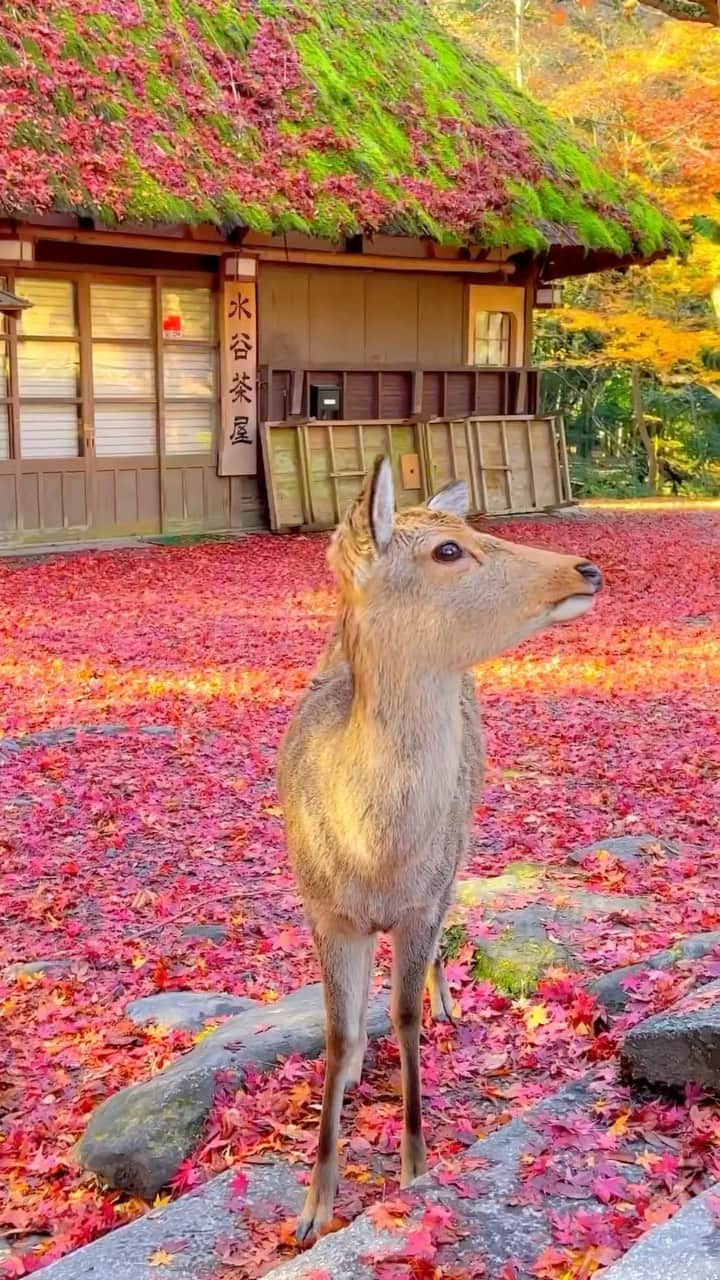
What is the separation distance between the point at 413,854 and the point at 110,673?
6625mm

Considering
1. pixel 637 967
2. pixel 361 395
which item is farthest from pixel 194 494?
pixel 637 967

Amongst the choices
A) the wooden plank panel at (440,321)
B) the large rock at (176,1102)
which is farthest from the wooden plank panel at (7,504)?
the large rock at (176,1102)

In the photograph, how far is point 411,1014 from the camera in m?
3.22

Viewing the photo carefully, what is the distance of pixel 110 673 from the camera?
935 centimetres

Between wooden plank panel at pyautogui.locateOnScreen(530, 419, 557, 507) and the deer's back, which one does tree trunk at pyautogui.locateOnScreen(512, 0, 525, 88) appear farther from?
the deer's back

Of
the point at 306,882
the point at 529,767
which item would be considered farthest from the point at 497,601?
the point at 529,767

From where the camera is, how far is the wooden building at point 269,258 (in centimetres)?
1452

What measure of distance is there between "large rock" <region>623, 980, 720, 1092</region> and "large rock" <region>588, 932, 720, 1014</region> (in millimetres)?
677

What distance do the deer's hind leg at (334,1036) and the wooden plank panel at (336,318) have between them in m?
14.6

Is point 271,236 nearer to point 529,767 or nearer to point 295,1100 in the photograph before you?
point 529,767

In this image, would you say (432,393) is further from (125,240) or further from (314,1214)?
(314,1214)

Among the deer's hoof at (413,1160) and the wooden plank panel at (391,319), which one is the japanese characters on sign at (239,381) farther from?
the deer's hoof at (413,1160)

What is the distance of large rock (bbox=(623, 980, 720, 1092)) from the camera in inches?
121

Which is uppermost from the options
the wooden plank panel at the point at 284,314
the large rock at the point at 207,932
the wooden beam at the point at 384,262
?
the wooden beam at the point at 384,262
